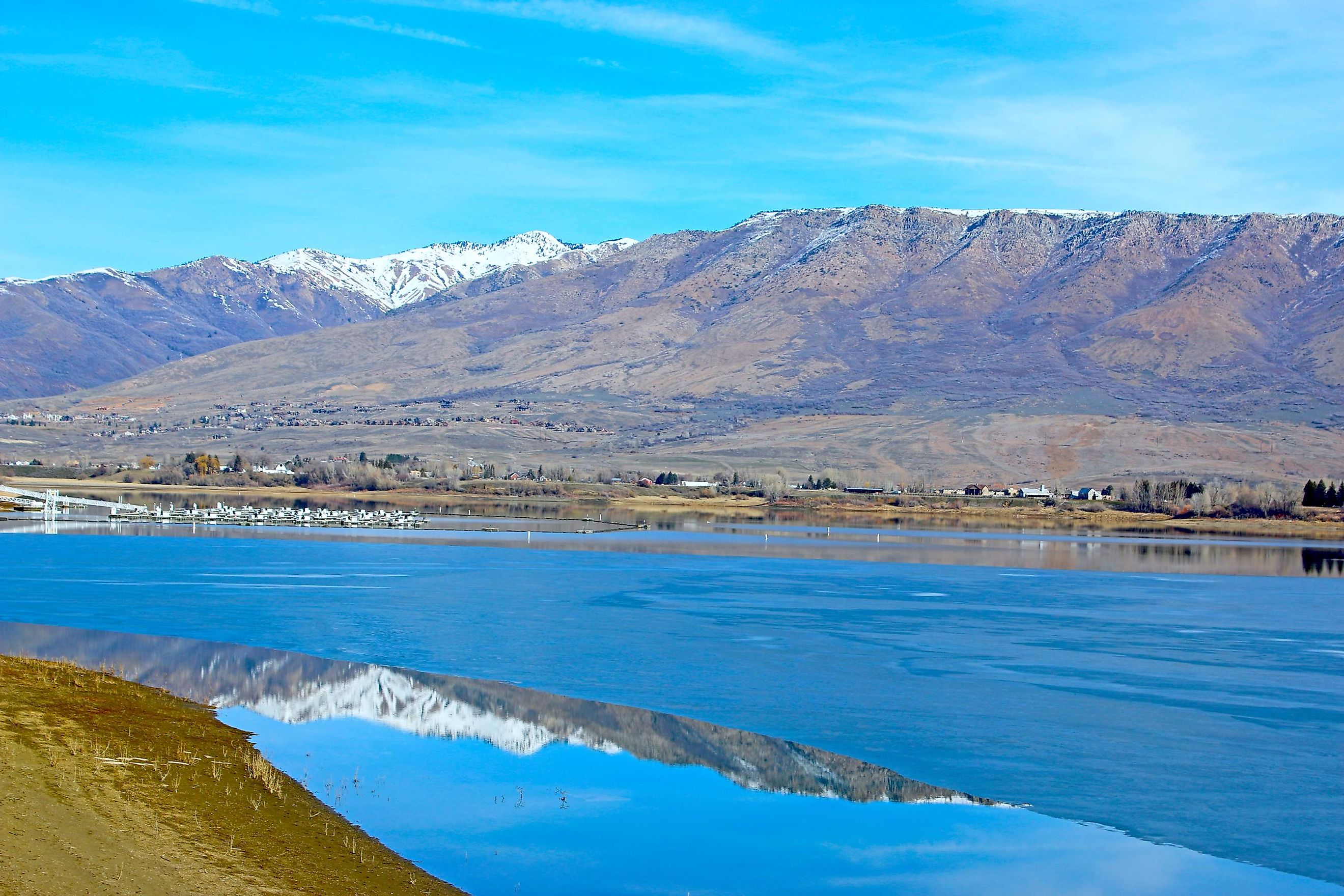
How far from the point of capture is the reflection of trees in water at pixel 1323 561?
5303cm

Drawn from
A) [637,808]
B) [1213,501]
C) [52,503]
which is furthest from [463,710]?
[1213,501]

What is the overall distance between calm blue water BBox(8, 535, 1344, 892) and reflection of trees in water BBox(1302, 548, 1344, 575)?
4.53 meters

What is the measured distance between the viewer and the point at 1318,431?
162 metres

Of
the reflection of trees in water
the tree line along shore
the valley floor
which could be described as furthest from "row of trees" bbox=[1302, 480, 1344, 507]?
the reflection of trees in water

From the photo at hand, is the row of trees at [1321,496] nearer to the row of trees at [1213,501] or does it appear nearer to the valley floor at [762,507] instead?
the row of trees at [1213,501]

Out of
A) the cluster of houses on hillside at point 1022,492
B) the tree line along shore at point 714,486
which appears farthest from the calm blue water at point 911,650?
the cluster of houses on hillside at point 1022,492

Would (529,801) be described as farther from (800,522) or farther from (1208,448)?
(1208,448)

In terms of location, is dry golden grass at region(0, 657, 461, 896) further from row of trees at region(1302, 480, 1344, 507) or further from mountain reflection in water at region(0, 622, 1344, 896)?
row of trees at region(1302, 480, 1344, 507)

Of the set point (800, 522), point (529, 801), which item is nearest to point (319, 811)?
point (529, 801)

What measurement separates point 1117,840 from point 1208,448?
14750 centimetres

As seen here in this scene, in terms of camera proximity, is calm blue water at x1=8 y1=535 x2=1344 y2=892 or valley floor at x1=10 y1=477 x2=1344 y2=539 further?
valley floor at x1=10 y1=477 x2=1344 y2=539

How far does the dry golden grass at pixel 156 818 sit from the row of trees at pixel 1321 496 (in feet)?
320

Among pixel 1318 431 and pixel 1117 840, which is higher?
pixel 1318 431

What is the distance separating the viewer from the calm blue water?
17812 mm
